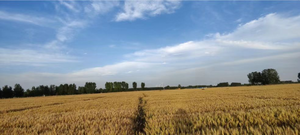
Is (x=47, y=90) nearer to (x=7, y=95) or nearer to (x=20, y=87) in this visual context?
(x=20, y=87)

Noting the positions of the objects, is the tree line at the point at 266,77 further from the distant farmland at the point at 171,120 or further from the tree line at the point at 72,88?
the distant farmland at the point at 171,120

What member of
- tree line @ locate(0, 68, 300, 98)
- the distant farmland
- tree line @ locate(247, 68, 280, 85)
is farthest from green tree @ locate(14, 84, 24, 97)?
tree line @ locate(247, 68, 280, 85)

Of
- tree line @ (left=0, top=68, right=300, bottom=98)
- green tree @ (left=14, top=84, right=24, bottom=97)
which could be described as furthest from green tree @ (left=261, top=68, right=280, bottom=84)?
green tree @ (left=14, top=84, right=24, bottom=97)

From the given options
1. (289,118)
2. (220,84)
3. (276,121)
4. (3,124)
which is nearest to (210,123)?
(276,121)

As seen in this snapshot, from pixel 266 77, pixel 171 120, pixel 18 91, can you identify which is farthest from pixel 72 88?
pixel 266 77

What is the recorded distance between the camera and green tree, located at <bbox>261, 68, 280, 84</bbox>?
394ft

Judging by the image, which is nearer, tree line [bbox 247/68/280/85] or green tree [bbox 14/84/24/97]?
green tree [bbox 14/84/24/97]

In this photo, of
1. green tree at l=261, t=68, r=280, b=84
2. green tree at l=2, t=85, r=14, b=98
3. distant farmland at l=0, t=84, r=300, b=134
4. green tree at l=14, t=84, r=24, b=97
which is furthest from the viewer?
green tree at l=261, t=68, r=280, b=84

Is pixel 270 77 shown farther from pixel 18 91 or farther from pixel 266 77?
pixel 18 91

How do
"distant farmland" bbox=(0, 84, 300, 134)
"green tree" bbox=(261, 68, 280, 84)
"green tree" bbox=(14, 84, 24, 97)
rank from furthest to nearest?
"green tree" bbox=(261, 68, 280, 84), "green tree" bbox=(14, 84, 24, 97), "distant farmland" bbox=(0, 84, 300, 134)

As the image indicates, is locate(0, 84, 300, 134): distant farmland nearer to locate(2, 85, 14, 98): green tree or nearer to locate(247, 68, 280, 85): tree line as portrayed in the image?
locate(2, 85, 14, 98): green tree

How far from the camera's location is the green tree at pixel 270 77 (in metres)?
→ 120

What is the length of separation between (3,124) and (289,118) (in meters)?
13.6

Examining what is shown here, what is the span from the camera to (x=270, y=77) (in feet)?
394
